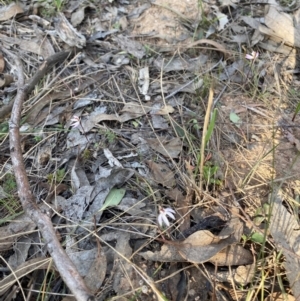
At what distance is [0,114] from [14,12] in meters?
0.70

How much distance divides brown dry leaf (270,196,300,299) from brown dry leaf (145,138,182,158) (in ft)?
1.33

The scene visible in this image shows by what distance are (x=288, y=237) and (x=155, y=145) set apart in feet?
1.95

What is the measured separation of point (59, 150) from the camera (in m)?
1.58

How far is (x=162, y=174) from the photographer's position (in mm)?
1447

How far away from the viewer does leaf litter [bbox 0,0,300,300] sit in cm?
123

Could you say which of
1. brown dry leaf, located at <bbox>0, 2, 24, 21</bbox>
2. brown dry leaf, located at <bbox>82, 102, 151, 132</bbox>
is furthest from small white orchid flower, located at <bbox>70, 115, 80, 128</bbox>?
brown dry leaf, located at <bbox>0, 2, 24, 21</bbox>

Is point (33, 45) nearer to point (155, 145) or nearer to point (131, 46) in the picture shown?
point (131, 46)

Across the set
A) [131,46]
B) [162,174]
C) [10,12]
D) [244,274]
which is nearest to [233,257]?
[244,274]

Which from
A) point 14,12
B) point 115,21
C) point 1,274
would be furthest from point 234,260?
point 14,12

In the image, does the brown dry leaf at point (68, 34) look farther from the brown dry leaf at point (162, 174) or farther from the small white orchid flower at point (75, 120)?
the brown dry leaf at point (162, 174)

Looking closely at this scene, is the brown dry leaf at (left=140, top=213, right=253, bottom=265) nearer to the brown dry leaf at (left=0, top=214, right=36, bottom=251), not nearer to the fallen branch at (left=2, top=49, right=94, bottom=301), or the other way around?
the fallen branch at (left=2, top=49, right=94, bottom=301)

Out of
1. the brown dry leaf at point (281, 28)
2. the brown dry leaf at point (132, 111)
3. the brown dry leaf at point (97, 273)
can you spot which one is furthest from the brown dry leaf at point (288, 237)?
the brown dry leaf at point (281, 28)

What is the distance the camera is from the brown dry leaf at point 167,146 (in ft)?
4.96

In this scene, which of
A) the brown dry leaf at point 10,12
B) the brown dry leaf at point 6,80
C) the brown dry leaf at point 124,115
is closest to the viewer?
the brown dry leaf at point 124,115
